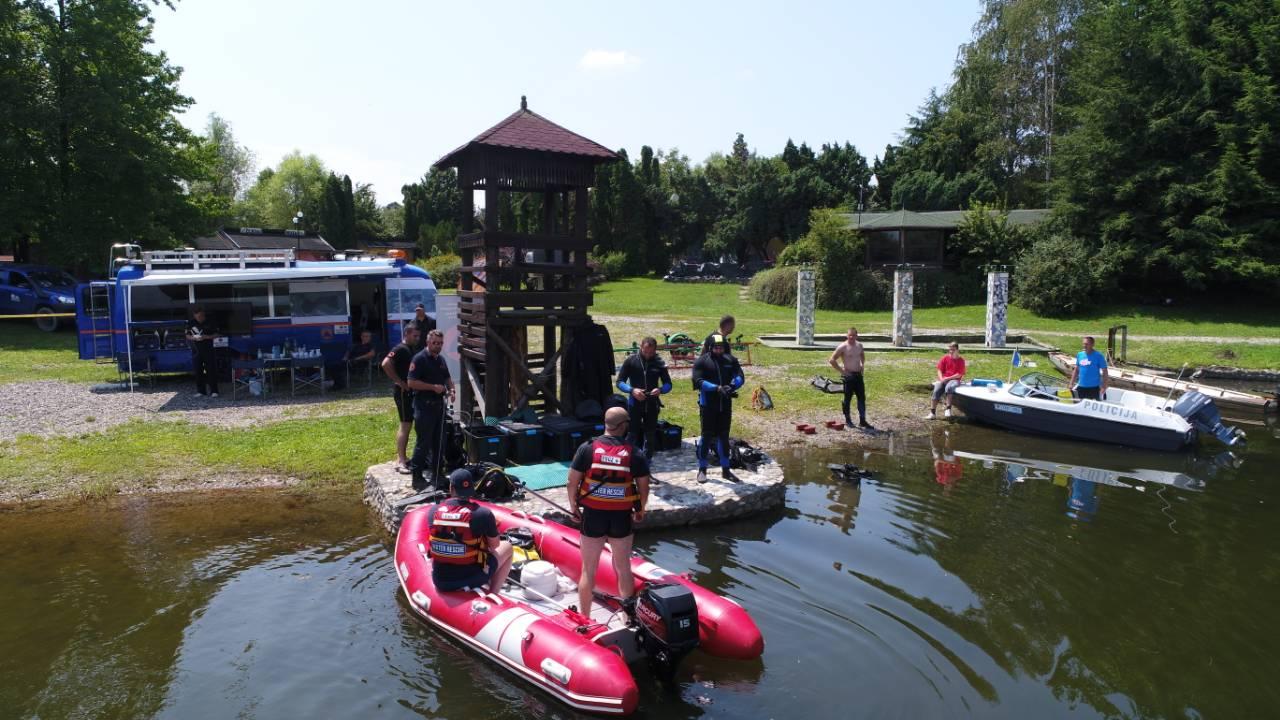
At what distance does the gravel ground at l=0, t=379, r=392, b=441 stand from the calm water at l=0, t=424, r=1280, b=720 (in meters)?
4.15

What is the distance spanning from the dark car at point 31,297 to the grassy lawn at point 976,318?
19.1 metres

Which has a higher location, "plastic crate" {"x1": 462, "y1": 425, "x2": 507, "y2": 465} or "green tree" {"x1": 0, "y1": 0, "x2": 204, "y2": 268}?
"green tree" {"x1": 0, "y1": 0, "x2": 204, "y2": 268}

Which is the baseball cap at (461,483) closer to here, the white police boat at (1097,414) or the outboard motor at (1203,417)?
the white police boat at (1097,414)

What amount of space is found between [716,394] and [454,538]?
4.27m

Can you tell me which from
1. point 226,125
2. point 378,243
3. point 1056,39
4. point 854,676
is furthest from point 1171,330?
point 226,125

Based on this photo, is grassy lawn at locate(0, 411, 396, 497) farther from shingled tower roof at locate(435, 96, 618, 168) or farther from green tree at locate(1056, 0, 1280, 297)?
green tree at locate(1056, 0, 1280, 297)

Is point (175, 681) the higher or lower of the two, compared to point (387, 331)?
lower

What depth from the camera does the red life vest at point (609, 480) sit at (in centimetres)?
611

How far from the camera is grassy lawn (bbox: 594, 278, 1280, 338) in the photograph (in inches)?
1169

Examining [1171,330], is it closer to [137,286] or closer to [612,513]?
[612,513]

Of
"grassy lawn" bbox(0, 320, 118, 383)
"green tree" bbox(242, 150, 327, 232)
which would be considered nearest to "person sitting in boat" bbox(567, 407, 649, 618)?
"grassy lawn" bbox(0, 320, 118, 383)

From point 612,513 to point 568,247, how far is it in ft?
19.5

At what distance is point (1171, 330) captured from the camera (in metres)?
29.4

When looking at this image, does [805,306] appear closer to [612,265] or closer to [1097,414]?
[1097,414]
